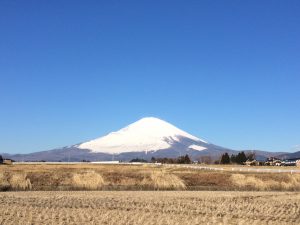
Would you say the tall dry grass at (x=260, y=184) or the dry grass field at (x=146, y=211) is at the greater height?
the tall dry grass at (x=260, y=184)

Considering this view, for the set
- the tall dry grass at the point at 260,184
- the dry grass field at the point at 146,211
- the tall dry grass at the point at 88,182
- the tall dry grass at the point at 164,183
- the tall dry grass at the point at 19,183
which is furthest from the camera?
the tall dry grass at the point at 260,184

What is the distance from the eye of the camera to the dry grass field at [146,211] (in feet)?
65.5

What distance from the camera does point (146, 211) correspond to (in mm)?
23156

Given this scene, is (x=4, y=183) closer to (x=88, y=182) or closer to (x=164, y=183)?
(x=88, y=182)

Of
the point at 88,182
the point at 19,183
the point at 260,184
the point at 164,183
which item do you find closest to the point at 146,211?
the point at 88,182

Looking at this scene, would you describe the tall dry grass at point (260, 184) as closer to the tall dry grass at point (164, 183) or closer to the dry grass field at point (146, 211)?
the tall dry grass at point (164, 183)

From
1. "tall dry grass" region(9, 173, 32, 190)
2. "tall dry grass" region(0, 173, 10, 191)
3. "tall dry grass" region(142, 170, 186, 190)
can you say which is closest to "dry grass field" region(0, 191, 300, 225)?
"tall dry grass" region(0, 173, 10, 191)

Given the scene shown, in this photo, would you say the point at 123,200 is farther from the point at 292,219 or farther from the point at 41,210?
the point at 292,219

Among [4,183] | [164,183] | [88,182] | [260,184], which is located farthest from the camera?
[260,184]

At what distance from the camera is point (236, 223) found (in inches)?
775

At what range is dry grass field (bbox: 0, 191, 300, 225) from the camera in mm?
19969

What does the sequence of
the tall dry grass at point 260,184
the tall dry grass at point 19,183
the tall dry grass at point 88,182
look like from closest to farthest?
1. the tall dry grass at point 19,183
2. the tall dry grass at point 88,182
3. the tall dry grass at point 260,184

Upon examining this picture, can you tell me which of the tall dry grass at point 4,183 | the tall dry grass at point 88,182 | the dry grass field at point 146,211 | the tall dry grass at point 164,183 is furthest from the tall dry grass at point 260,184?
the tall dry grass at point 4,183

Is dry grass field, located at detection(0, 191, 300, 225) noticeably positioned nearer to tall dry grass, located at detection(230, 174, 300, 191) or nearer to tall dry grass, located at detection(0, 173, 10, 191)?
tall dry grass, located at detection(0, 173, 10, 191)
